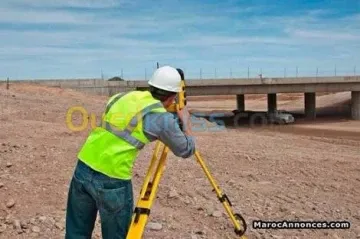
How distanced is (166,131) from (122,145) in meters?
0.34

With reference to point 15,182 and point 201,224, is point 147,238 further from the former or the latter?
point 15,182

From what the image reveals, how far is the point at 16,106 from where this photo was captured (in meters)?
20.5

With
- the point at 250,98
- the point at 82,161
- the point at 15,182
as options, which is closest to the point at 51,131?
the point at 15,182

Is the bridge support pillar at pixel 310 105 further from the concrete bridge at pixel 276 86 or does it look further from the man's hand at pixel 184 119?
the man's hand at pixel 184 119

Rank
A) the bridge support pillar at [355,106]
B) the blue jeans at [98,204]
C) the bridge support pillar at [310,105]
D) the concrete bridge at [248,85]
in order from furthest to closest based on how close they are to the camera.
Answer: the bridge support pillar at [310,105] < the bridge support pillar at [355,106] < the concrete bridge at [248,85] < the blue jeans at [98,204]

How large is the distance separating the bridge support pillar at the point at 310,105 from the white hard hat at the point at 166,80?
45424mm

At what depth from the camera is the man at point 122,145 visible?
3.29 m

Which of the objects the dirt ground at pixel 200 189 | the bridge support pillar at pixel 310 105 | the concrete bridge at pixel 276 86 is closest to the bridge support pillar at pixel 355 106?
the concrete bridge at pixel 276 86

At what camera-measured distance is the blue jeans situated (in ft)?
11.1

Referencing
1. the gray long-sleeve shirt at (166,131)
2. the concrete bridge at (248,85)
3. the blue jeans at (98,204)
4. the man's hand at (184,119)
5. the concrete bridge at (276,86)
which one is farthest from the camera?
the concrete bridge at (276,86)

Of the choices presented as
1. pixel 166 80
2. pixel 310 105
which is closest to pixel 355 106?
pixel 310 105

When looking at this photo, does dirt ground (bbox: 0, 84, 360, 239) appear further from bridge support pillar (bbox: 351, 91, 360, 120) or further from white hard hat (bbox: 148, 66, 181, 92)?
bridge support pillar (bbox: 351, 91, 360, 120)

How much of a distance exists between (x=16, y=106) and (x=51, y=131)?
8257 millimetres

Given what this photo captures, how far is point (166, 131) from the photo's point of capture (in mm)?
3260
